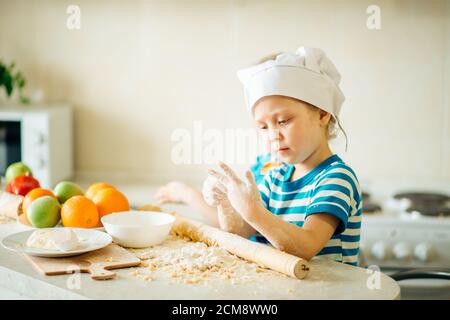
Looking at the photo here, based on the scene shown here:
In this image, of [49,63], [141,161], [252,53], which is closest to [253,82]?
[252,53]

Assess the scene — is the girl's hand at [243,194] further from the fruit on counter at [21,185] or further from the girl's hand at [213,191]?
the fruit on counter at [21,185]

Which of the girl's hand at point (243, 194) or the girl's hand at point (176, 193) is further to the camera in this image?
the girl's hand at point (176, 193)

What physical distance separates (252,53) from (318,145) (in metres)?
1.24

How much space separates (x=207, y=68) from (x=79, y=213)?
136 cm

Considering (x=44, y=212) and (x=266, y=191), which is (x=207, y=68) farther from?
(x=44, y=212)

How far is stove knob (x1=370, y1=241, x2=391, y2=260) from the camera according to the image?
217 centimetres

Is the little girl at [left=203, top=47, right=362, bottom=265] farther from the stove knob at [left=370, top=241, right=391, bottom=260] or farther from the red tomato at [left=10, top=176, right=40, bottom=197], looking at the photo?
the stove knob at [left=370, top=241, right=391, bottom=260]

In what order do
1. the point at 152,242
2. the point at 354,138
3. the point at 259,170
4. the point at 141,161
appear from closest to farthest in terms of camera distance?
the point at 152,242 → the point at 259,170 → the point at 354,138 → the point at 141,161

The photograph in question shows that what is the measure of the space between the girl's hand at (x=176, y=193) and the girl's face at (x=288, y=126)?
1.69 ft

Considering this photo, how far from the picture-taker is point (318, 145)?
1479 millimetres

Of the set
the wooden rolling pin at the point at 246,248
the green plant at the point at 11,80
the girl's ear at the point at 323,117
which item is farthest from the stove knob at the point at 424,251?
the green plant at the point at 11,80

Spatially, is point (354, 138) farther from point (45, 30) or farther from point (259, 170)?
point (45, 30)

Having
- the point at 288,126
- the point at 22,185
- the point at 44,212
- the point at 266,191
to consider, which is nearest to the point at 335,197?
the point at 288,126

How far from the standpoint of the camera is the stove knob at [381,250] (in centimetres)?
217
